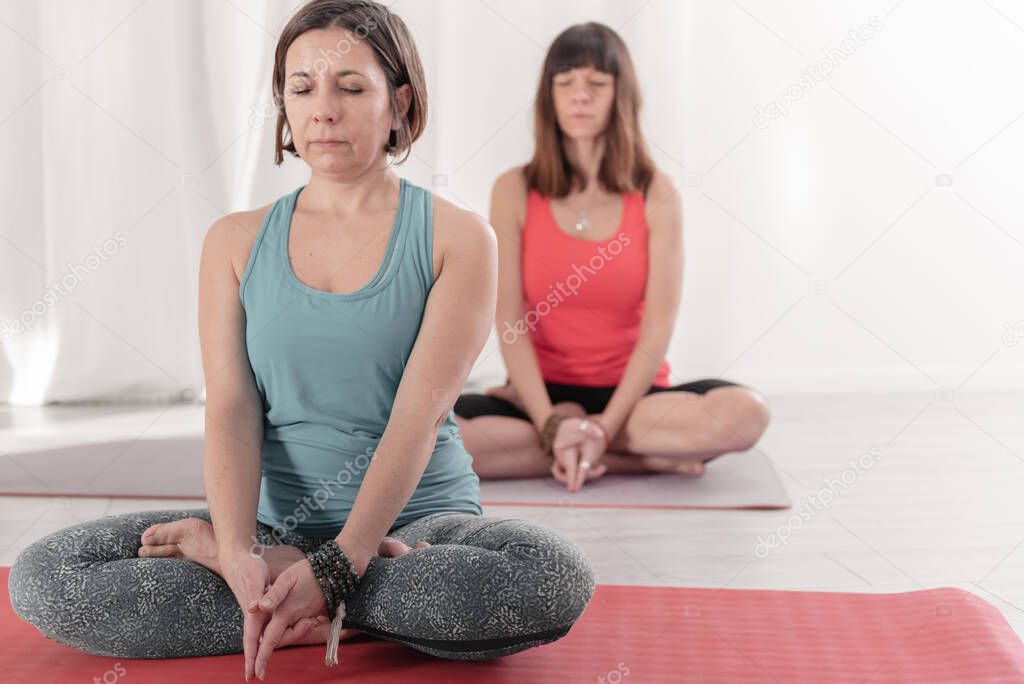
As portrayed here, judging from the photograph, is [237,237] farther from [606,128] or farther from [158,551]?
[606,128]

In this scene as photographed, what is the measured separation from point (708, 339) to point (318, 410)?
94.5 inches

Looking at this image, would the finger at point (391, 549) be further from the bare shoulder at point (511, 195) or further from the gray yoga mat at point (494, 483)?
the bare shoulder at point (511, 195)

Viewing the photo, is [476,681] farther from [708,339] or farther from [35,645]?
[708,339]

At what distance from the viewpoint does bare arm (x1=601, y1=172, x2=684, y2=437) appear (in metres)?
2.58

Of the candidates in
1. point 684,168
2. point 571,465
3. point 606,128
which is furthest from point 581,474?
point 684,168

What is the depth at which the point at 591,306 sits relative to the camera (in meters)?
2.68

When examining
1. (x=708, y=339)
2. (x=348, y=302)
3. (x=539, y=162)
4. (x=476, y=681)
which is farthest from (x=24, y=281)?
(x=476, y=681)

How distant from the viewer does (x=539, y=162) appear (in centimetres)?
269

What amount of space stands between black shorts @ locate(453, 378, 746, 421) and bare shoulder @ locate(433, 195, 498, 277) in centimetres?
109

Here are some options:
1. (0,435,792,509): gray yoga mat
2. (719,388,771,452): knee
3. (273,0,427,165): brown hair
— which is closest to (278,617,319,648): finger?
(273,0,427,165): brown hair

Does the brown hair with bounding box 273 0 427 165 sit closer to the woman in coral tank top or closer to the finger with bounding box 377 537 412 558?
the finger with bounding box 377 537 412 558

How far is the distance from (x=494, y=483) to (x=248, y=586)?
3.95 feet

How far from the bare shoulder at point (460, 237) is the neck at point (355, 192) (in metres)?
0.09

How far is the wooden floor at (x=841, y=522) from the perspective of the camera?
6.42 feet
